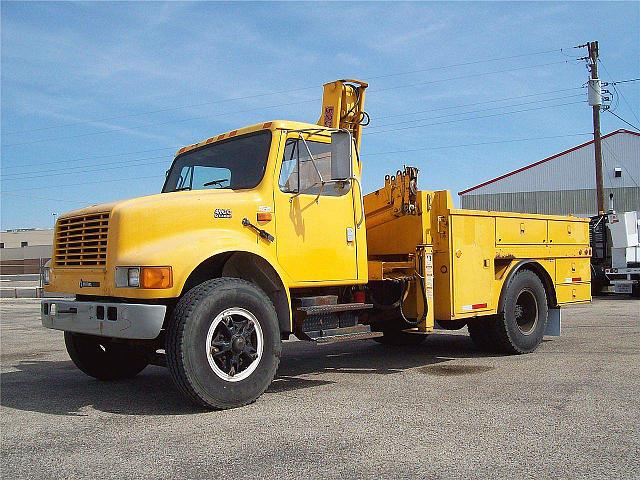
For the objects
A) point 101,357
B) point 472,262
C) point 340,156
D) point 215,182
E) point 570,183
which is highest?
point 570,183

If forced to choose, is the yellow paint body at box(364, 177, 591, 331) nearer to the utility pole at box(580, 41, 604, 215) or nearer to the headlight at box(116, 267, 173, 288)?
the headlight at box(116, 267, 173, 288)

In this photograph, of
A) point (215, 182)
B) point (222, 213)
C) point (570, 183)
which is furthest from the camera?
point (570, 183)

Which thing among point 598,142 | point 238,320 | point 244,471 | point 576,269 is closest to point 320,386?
point 238,320

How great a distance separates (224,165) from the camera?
23.8 feet

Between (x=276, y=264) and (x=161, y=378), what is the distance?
237cm

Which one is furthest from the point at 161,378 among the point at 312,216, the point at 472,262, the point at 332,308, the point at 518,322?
the point at 518,322

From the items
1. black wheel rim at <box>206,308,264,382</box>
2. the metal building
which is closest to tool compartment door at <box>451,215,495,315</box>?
black wheel rim at <box>206,308,264,382</box>

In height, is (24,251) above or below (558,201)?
below

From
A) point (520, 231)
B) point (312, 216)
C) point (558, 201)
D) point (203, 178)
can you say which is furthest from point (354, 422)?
point (558, 201)

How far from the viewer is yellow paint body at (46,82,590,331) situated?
19.6ft

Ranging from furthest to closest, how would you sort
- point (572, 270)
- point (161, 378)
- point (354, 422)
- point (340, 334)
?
point (572, 270) < point (161, 378) < point (340, 334) < point (354, 422)

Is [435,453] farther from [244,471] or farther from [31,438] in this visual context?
[31,438]

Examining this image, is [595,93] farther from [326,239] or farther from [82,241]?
[82,241]

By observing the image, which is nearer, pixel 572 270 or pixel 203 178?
pixel 203 178
